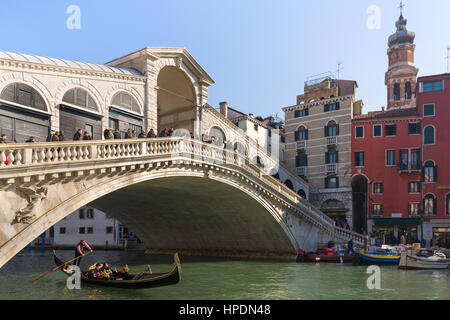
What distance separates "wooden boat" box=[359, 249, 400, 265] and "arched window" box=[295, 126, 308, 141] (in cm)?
1258

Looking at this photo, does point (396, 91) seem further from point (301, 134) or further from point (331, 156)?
point (331, 156)

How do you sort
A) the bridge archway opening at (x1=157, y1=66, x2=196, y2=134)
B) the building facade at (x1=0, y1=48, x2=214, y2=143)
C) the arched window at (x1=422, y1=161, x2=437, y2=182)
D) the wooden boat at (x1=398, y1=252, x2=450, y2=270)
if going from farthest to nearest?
the arched window at (x1=422, y1=161, x2=437, y2=182) < the bridge archway opening at (x1=157, y1=66, x2=196, y2=134) < the wooden boat at (x1=398, y1=252, x2=450, y2=270) < the building facade at (x1=0, y1=48, x2=214, y2=143)

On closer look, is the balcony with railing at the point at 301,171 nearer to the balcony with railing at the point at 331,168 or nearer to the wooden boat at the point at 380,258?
the balcony with railing at the point at 331,168

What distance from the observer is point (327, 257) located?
72.3 ft

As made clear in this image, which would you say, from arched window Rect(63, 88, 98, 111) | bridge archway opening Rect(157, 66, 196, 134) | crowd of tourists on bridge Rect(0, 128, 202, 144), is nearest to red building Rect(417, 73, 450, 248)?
bridge archway opening Rect(157, 66, 196, 134)

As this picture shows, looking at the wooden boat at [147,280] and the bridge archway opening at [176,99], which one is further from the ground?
the bridge archway opening at [176,99]

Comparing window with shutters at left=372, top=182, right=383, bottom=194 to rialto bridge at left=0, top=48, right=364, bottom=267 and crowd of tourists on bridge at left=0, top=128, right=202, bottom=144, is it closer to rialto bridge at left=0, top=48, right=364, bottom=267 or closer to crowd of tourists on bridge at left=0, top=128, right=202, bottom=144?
rialto bridge at left=0, top=48, right=364, bottom=267

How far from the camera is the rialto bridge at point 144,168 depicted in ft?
35.3

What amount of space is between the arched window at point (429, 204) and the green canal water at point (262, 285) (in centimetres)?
924

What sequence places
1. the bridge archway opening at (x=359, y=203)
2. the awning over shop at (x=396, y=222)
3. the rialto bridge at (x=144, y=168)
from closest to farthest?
the rialto bridge at (x=144, y=168) < the awning over shop at (x=396, y=222) < the bridge archway opening at (x=359, y=203)

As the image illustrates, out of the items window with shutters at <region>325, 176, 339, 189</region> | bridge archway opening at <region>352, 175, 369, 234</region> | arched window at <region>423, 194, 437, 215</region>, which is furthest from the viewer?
bridge archway opening at <region>352, 175, 369, 234</region>

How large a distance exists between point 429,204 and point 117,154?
21413 millimetres

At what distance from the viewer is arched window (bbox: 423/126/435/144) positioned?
2712cm

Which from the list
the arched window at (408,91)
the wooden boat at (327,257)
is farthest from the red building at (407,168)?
the arched window at (408,91)
